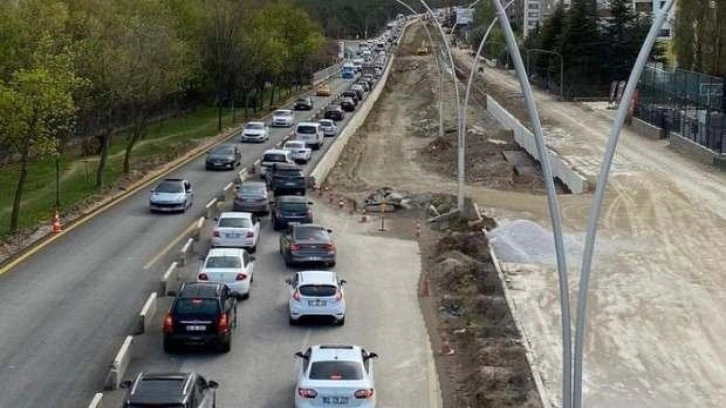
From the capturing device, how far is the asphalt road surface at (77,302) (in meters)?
21.3

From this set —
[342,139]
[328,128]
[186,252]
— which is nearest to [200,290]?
[186,252]

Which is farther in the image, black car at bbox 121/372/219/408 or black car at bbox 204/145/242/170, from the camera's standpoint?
black car at bbox 204/145/242/170

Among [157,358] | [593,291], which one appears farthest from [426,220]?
[157,358]

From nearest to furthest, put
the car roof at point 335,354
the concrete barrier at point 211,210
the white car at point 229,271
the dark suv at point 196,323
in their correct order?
the car roof at point 335,354 → the dark suv at point 196,323 → the white car at point 229,271 → the concrete barrier at point 211,210

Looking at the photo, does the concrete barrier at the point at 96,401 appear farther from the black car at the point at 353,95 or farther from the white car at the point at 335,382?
the black car at the point at 353,95

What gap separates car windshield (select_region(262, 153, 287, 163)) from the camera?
5128 cm

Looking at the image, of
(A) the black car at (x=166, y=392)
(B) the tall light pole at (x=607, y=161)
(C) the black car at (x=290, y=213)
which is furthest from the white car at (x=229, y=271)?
(B) the tall light pole at (x=607, y=161)

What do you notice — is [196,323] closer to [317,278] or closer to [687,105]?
[317,278]

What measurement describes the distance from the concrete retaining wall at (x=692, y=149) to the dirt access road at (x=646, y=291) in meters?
2.62

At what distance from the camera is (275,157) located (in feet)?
169

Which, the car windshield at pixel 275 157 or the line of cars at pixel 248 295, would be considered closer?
the line of cars at pixel 248 295

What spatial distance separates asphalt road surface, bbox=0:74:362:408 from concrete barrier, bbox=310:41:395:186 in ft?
35.8

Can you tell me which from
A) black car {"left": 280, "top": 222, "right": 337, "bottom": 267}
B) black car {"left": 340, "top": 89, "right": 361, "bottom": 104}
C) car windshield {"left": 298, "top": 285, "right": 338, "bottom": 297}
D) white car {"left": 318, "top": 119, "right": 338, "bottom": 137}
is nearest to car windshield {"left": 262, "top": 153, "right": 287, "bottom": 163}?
black car {"left": 280, "top": 222, "right": 337, "bottom": 267}

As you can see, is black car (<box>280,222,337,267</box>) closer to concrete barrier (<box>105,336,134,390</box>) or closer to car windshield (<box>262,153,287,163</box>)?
concrete barrier (<box>105,336,134,390</box>)
